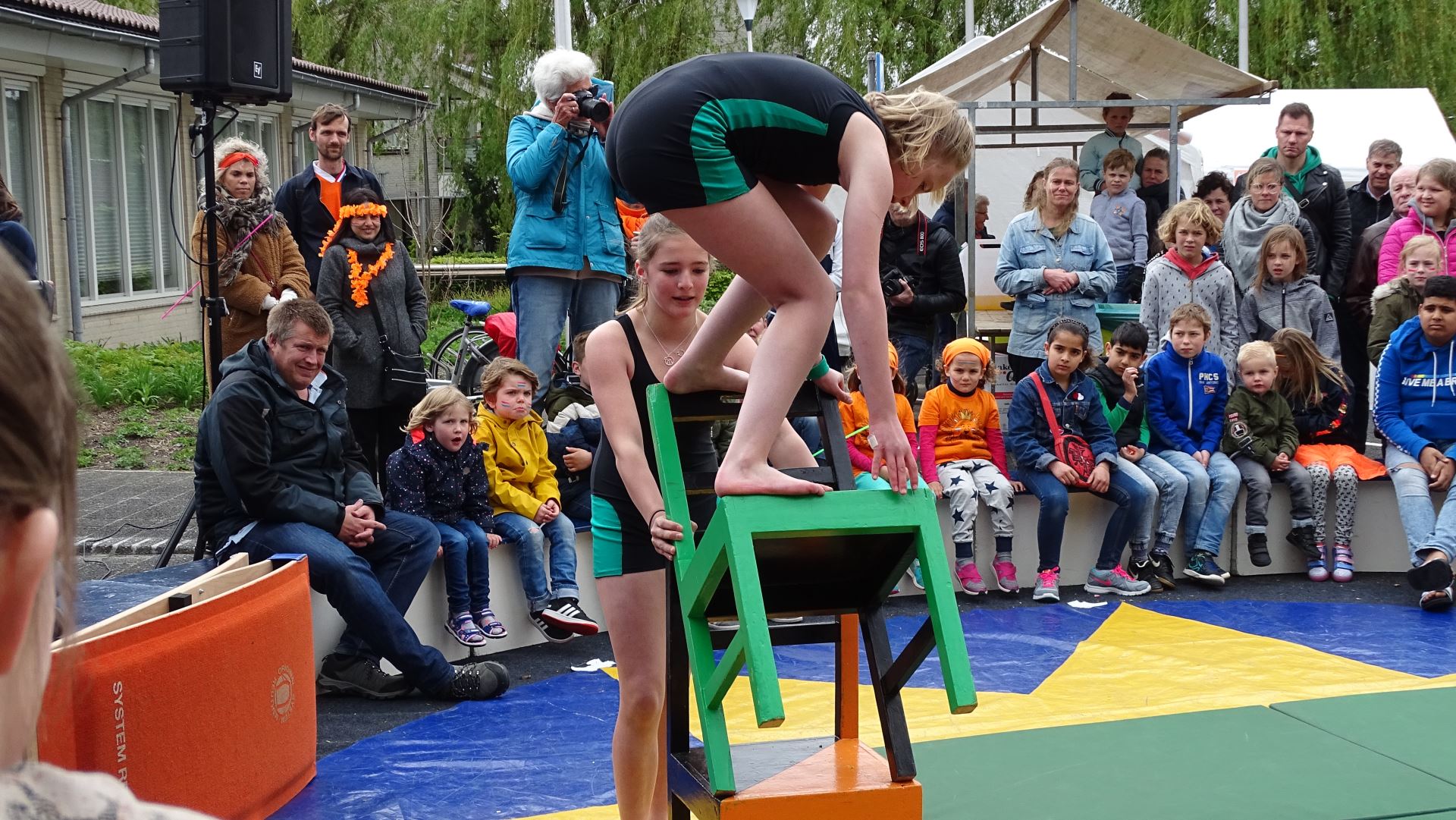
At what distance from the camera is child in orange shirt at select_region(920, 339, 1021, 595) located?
6.08 m

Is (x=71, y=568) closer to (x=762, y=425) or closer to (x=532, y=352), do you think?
(x=762, y=425)

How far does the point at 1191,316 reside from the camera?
6.44 metres

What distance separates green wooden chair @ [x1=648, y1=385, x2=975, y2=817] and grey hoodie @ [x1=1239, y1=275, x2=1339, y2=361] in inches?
185

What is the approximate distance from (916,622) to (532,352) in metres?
2.02

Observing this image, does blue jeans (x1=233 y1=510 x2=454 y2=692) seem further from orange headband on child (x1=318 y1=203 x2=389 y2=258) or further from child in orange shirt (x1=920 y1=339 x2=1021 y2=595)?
child in orange shirt (x1=920 y1=339 x2=1021 y2=595)

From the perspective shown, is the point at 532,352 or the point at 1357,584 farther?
the point at 1357,584

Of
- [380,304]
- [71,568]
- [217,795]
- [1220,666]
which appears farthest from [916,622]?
[71,568]

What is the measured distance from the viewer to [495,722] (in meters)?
Answer: 4.41

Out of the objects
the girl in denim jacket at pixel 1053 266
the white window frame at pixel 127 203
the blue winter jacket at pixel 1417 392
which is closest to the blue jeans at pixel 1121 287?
the girl in denim jacket at pixel 1053 266

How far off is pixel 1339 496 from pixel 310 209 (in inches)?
195

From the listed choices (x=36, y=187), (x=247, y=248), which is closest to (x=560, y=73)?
(x=247, y=248)

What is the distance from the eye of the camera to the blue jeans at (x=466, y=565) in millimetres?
5016

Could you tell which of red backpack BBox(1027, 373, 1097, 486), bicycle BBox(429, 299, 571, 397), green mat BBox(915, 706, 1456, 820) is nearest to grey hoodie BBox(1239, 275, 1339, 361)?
red backpack BBox(1027, 373, 1097, 486)

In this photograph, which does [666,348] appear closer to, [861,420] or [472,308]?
[861,420]
